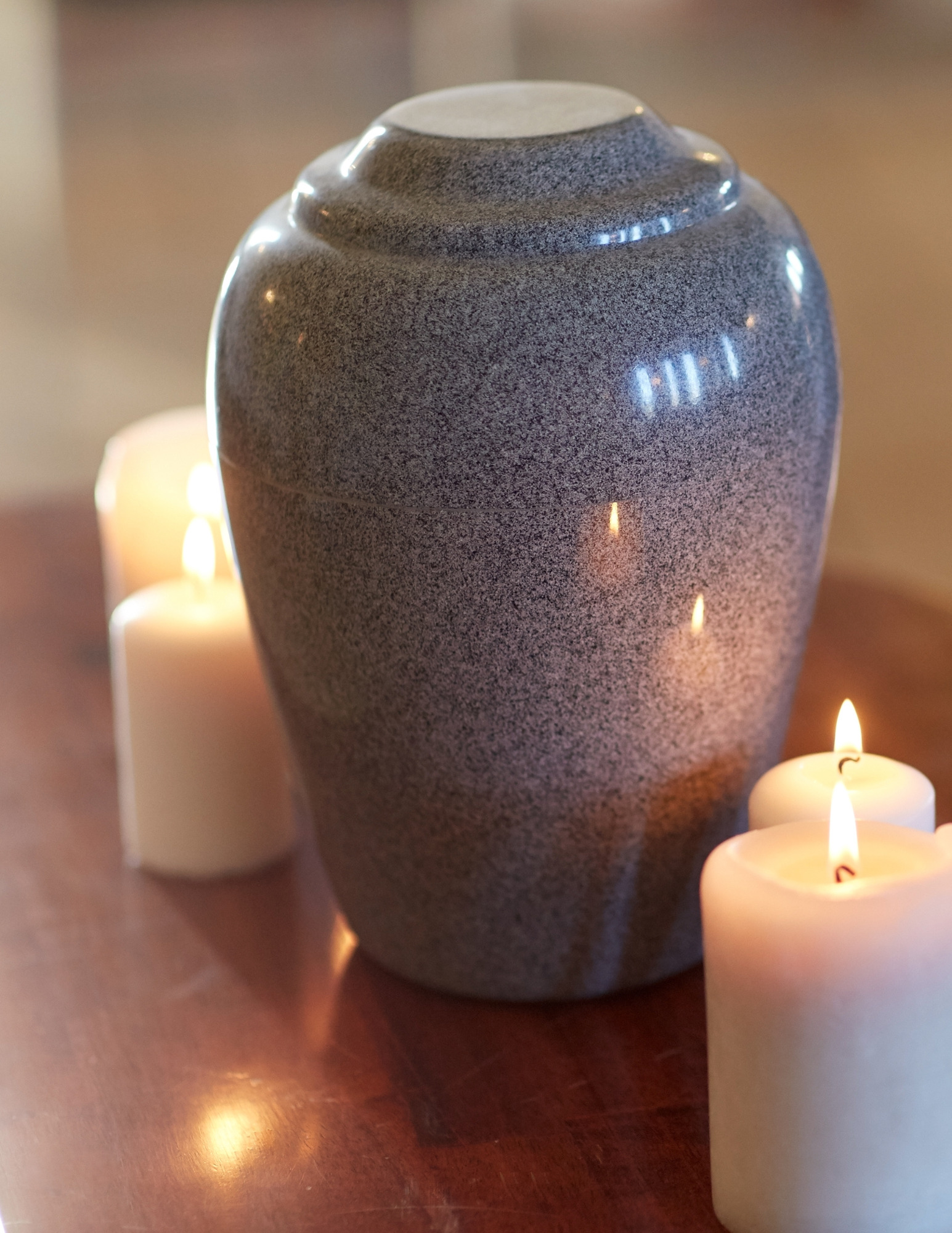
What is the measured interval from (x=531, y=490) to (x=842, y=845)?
0.16 meters

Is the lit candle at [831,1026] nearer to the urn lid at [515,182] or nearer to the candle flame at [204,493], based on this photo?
the urn lid at [515,182]

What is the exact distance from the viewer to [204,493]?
89 cm

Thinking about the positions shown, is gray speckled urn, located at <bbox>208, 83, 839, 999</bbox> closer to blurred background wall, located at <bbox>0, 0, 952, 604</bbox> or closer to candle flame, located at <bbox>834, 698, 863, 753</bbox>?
candle flame, located at <bbox>834, 698, 863, 753</bbox>

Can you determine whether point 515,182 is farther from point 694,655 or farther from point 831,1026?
point 831,1026

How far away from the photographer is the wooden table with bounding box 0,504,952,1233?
580 millimetres

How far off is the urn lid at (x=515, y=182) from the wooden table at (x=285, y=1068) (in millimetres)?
322

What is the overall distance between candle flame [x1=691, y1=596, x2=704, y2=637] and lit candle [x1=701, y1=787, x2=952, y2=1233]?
89 mm

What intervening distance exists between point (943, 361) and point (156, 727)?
5.93 ft

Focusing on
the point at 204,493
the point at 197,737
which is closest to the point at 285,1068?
the point at 197,737

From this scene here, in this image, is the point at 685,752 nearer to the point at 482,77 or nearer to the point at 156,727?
the point at 156,727

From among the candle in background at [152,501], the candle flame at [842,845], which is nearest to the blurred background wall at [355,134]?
the candle in background at [152,501]

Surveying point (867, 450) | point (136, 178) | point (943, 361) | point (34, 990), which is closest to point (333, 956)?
point (34, 990)

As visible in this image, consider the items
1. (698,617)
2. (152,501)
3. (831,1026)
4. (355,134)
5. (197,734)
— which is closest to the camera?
(831,1026)

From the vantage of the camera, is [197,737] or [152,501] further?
[152,501]
